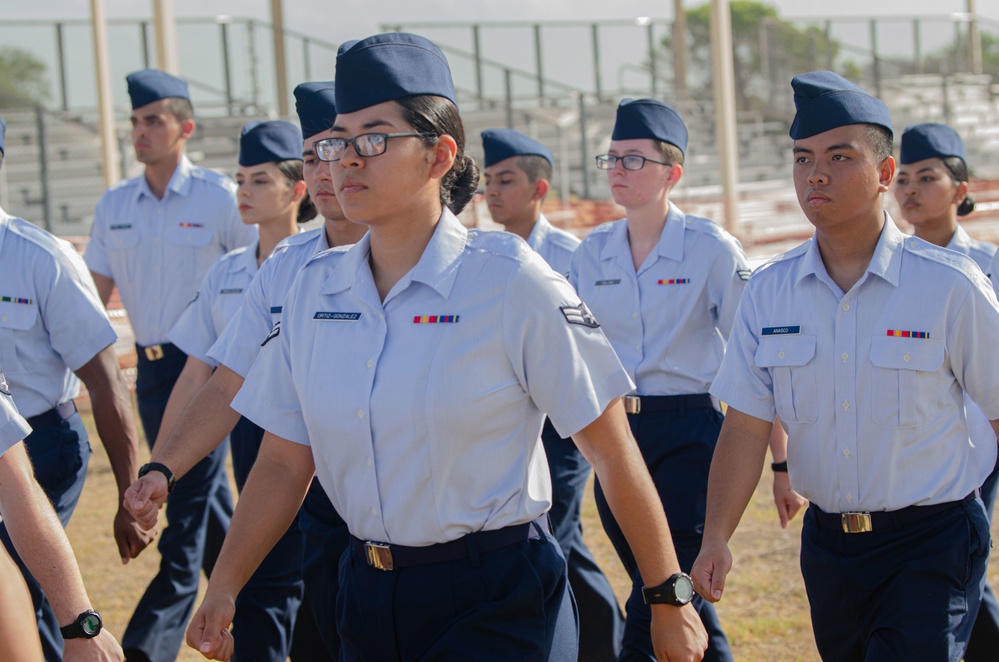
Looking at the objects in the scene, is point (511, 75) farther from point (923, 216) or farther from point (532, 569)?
point (532, 569)

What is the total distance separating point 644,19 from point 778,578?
65.0 ft

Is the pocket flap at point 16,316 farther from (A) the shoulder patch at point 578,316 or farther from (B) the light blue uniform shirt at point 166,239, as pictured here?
(A) the shoulder patch at point 578,316

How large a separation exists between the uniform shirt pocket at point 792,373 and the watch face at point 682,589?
892mm

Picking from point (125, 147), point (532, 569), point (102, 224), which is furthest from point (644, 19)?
point (532, 569)

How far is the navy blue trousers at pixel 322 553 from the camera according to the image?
160 inches

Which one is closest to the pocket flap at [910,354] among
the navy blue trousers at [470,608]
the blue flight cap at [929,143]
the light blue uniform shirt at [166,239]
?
the navy blue trousers at [470,608]

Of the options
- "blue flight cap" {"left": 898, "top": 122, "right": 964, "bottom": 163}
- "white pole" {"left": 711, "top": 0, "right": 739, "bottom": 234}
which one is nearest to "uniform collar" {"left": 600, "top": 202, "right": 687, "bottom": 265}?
"blue flight cap" {"left": 898, "top": 122, "right": 964, "bottom": 163}

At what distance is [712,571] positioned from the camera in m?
3.42

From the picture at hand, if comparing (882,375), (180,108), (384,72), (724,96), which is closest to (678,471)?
(882,375)

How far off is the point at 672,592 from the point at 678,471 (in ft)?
7.13

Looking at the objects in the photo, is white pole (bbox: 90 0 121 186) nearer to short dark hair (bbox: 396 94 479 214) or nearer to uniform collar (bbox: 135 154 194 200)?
uniform collar (bbox: 135 154 194 200)

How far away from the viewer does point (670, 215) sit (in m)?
5.58

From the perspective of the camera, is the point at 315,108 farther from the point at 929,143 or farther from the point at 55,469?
the point at 929,143

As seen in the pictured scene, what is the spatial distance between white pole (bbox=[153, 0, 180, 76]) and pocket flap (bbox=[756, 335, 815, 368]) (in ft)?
33.5
